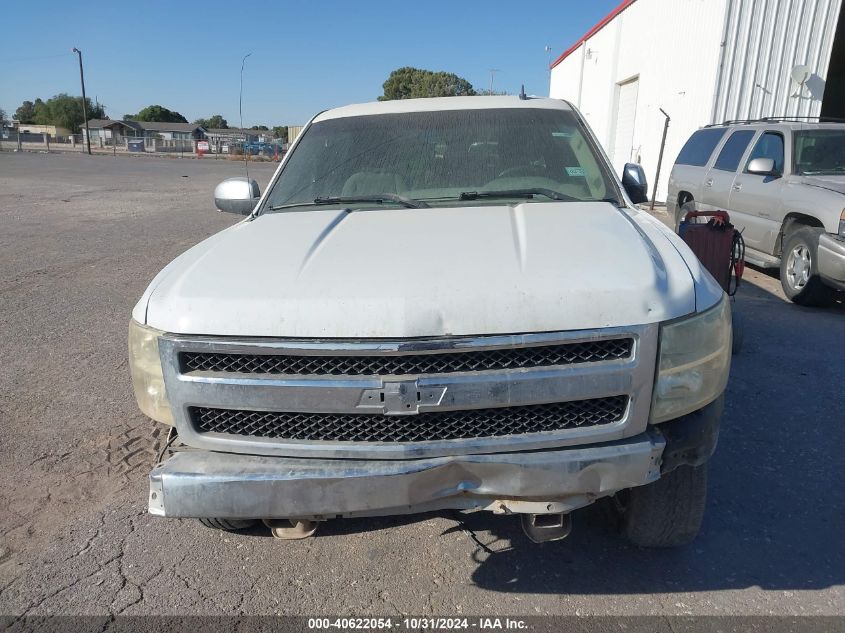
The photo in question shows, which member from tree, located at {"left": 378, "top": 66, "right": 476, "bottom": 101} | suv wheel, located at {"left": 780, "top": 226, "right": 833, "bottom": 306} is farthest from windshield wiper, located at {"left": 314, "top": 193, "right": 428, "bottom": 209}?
tree, located at {"left": 378, "top": 66, "right": 476, "bottom": 101}

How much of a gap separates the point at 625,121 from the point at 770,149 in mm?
14873

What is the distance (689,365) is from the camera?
7.26 feet

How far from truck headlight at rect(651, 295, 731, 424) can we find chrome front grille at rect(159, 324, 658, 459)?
0.05m

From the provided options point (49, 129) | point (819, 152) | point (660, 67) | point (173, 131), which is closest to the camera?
point (819, 152)

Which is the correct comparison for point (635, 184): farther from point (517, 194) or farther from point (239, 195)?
point (239, 195)

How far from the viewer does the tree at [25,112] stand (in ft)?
399

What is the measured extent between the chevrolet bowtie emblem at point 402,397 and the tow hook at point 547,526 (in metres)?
0.65

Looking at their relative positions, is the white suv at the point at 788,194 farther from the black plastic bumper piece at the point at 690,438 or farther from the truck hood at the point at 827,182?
the black plastic bumper piece at the point at 690,438

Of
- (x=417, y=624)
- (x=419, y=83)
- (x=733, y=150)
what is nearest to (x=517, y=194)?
(x=417, y=624)

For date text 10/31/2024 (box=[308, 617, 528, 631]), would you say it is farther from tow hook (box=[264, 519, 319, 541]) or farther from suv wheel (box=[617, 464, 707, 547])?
suv wheel (box=[617, 464, 707, 547])

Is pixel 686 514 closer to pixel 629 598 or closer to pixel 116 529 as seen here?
pixel 629 598

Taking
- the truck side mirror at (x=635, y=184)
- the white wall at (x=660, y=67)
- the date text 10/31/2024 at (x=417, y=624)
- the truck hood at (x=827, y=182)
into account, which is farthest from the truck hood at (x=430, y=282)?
the white wall at (x=660, y=67)

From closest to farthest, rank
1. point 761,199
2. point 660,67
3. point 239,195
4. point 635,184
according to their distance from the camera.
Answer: point 635,184 → point 239,195 → point 761,199 → point 660,67

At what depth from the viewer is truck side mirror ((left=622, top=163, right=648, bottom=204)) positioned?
12.4 ft
